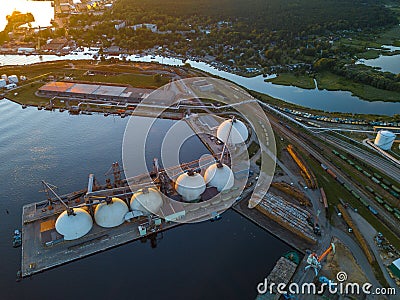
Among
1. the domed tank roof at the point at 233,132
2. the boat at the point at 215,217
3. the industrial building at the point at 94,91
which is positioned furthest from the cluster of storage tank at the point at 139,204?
the industrial building at the point at 94,91

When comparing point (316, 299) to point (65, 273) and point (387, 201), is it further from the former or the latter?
point (65, 273)

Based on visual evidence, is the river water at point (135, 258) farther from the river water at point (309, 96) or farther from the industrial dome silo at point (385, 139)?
the river water at point (309, 96)

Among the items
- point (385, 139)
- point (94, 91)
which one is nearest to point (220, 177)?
point (385, 139)

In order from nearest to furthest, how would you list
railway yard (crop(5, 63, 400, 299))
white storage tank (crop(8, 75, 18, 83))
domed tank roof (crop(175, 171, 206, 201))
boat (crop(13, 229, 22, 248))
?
railway yard (crop(5, 63, 400, 299)) → boat (crop(13, 229, 22, 248)) → domed tank roof (crop(175, 171, 206, 201)) → white storage tank (crop(8, 75, 18, 83))

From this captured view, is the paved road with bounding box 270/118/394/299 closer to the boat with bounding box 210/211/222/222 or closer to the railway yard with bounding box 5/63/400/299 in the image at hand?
the railway yard with bounding box 5/63/400/299

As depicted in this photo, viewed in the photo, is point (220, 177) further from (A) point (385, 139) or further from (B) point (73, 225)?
(A) point (385, 139)

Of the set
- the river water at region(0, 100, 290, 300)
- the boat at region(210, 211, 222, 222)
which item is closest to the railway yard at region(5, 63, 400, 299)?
the boat at region(210, 211, 222, 222)

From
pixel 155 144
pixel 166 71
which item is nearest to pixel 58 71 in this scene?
pixel 166 71
